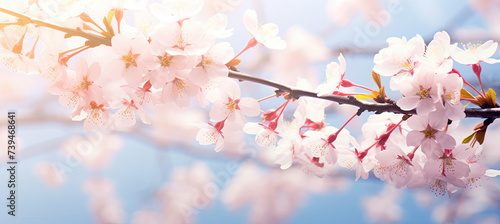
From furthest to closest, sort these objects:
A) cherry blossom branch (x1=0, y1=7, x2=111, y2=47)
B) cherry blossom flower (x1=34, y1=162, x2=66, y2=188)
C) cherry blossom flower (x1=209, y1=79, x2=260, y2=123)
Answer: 1. cherry blossom flower (x1=34, y1=162, x2=66, y2=188)
2. cherry blossom flower (x1=209, y1=79, x2=260, y2=123)
3. cherry blossom branch (x1=0, y1=7, x2=111, y2=47)

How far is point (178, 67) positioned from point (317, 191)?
4464 mm

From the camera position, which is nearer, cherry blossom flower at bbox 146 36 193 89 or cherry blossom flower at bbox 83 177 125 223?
cherry blossom flower at bbox 146 36 193 89

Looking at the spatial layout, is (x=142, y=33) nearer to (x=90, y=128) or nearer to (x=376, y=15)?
(x=90, y=128)

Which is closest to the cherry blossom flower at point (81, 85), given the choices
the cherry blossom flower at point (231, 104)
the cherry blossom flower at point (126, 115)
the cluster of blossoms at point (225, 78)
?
the cluster of blossoms at point (225, 78)

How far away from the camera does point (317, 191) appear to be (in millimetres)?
4840

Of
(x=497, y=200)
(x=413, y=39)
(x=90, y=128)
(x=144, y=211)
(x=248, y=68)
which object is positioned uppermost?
(x=413, y=39)

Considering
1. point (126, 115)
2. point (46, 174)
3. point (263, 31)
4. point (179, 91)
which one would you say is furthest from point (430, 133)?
point (46, 174)

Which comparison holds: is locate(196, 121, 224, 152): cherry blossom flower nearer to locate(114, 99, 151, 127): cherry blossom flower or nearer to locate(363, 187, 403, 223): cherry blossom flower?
locate(114, 99, 151, 127): cherry blossom flower

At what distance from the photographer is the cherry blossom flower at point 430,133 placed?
70 centimetres

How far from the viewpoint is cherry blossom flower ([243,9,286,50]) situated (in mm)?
→ 799

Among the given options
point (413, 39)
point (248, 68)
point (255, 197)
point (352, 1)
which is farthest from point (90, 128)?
point (352, 1)

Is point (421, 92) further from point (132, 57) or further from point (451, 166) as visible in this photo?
point (132, 57)

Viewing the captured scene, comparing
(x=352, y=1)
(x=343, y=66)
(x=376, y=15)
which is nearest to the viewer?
(x=343, y=66)

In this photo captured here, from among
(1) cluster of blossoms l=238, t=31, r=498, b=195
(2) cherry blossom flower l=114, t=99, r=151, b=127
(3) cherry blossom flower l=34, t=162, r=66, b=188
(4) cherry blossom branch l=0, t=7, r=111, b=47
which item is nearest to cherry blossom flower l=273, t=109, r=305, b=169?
(1) cluster of blossoms l=238, t=31, r=498, b=195
